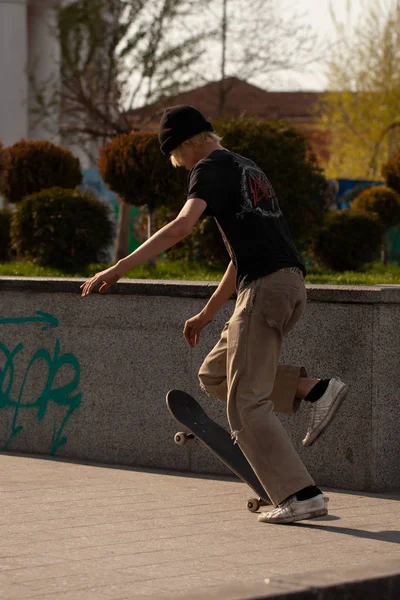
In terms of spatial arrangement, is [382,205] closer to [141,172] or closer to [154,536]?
[141,172]

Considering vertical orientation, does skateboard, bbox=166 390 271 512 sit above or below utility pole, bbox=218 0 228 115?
below

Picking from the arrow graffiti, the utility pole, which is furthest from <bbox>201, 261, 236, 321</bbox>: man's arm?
the utility pole

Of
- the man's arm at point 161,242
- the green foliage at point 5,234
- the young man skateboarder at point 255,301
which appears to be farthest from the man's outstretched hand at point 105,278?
the green foliage at point 5,234

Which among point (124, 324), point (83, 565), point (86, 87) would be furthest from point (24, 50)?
point (83, 565)

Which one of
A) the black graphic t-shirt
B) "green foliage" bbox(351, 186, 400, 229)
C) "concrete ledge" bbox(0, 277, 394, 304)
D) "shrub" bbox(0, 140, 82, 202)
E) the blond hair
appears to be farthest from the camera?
"green foliage" bbox(351, 186, 400, 229)

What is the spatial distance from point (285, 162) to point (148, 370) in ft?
13.9

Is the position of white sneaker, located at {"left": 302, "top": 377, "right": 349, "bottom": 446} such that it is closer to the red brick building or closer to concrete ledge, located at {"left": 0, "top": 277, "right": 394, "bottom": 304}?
concrete ledge, located at {"left": 0, "top": 277, "right": 394, "bottom": 304}

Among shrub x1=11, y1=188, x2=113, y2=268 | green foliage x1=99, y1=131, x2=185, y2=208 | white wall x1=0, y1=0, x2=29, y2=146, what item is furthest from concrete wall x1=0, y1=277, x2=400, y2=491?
white wall x1=0, y1=0, x2=29, y2=146

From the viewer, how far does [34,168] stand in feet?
42.7

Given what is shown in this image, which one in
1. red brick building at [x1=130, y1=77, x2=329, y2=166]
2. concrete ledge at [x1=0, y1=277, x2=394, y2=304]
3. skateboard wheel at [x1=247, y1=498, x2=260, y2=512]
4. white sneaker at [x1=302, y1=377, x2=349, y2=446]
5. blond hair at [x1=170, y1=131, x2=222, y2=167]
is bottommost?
skateboard wheel at [x1=247, y1=498, x2=260, y2=512]

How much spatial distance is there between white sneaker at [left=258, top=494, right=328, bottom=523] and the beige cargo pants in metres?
0.04

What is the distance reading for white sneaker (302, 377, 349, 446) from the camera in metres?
5.73

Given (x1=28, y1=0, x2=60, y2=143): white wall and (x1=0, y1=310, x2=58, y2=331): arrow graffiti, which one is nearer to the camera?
(x1=0, y1=310, x2=58, y2=331): arrow graffiti

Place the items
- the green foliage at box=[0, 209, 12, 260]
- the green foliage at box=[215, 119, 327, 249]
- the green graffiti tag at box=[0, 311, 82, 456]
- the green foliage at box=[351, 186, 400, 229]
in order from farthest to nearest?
the green foliage at box=[351, 186, 400, 229]
the green foliage at box=[0, 209, 12, 260]
the green foliage at box=[215, 119, 327, 249]
the green graffiti tag at box=[0, 311, 82, 456]
